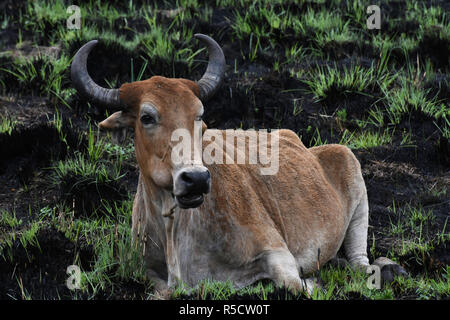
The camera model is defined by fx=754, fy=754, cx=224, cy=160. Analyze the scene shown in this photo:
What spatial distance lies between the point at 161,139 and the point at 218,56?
1.05 meters

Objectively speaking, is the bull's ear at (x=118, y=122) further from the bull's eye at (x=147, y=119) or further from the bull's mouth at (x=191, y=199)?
the bull's mouth at (x=191, y=199)

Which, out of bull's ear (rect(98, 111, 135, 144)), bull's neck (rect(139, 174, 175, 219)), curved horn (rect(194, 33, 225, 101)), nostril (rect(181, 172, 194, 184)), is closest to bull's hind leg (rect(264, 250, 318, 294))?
bull's neck (rect(139, 174, 175, 219))

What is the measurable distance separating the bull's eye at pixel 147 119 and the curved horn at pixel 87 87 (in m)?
0.31

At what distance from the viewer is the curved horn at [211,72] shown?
5.76 m

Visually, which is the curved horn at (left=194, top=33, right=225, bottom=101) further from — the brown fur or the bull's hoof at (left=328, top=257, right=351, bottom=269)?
the bull's hoof at (left=328, top=257, right=351, bottom=269)

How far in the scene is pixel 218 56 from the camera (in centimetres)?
594

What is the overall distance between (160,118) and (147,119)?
0.12 metres

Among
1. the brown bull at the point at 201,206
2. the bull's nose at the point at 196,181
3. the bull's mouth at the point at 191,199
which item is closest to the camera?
the bull's nose at the point at 196,181

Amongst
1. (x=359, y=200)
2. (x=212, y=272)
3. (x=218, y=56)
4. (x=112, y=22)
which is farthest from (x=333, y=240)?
(x=112, y=22)

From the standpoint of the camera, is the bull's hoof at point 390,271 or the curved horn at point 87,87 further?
the bull's hoof at point 390,271

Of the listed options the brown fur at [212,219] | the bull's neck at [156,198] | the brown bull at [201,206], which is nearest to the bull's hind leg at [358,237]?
the brown bull at [201,206]

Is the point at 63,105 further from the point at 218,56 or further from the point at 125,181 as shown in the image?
the point at 218,56

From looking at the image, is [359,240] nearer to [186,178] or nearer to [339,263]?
[339,263]

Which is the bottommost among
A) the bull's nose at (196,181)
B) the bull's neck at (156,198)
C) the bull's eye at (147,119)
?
the bull's neck at (156,198)
